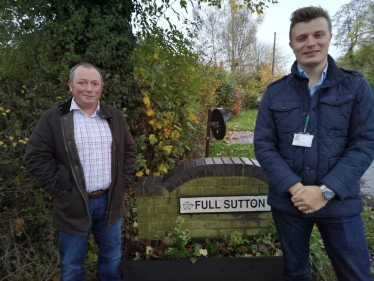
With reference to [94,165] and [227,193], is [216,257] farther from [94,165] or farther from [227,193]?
[94,165]

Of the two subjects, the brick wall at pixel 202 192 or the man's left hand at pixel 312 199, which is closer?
the man's left hand at pixel 312 199

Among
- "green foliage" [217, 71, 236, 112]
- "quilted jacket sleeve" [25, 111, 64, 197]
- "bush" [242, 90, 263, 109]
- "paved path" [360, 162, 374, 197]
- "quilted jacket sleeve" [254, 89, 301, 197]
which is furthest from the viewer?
"bush" [242, 90, 263, 109]

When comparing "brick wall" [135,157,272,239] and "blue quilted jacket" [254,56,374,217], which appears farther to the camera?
"brick wall" [135,157,272,239]

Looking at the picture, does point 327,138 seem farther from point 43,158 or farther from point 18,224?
point 18,224

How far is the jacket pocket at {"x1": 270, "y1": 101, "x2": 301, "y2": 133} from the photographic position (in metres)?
1.60

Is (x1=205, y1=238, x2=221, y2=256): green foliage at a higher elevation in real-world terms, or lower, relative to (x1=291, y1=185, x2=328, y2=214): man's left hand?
lower

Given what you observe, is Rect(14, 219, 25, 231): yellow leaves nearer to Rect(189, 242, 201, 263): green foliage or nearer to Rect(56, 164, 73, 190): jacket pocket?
Rect(56, 164, 73, 190): jacket pocket

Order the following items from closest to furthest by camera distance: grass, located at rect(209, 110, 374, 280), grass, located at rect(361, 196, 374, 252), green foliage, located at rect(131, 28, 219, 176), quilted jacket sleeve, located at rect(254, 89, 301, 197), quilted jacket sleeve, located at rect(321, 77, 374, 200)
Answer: quilted jacket sleeve, located at rect(321, 77, 374, 200) < quilted jacket sleeve, located at rect(254, 89, 301, 197) < grass, located at rect(209, 110, 374, 280) < grass, located at rect(361, 196, 374, 252) < green foliage, located at rect(131, 28, 219, 176)

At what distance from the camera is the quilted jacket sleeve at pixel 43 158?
1776 millimetres

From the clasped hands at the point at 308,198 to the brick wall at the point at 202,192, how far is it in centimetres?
100

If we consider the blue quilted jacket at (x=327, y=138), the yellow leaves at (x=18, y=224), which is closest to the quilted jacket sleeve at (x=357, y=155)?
the blue quilted jacket at (x=327, y=138)

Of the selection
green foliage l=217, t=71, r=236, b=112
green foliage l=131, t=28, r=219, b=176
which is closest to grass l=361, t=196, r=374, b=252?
green foliage l=131, t=28, r=219, b=176

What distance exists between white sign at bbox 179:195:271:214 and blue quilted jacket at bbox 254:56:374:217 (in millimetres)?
893

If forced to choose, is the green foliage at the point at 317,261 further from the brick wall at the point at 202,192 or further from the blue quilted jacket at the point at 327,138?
the blue quilted jacket at the point at 327,138
